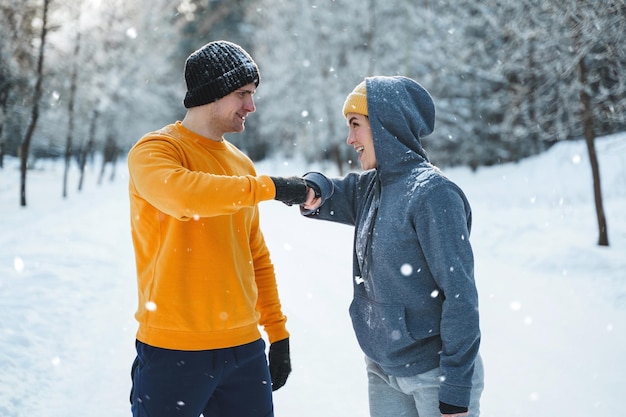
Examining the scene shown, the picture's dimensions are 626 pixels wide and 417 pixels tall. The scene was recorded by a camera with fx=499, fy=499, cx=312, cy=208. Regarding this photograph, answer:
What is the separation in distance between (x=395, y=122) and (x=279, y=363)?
145cm

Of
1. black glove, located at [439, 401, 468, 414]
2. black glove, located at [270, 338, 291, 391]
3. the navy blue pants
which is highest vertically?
black glove, located at [439, 401, 468, 414]

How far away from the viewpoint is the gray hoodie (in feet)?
7.00

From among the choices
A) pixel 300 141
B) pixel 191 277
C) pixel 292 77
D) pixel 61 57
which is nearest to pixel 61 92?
pixel 61 57

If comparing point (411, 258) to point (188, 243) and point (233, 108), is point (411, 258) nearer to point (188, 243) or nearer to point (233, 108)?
point (188, 243)

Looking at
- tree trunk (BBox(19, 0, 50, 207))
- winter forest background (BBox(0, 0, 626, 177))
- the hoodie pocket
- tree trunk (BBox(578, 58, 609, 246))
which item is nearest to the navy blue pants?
the hoodie pocket

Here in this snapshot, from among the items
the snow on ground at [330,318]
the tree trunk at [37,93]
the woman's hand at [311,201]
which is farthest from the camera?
the tree trunk at [37,93]

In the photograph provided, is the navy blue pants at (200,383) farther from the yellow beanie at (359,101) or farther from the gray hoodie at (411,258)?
the yellow beanie at (359,101)

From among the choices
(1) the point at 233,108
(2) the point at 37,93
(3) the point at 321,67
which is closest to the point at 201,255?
(1) the point at 233,108

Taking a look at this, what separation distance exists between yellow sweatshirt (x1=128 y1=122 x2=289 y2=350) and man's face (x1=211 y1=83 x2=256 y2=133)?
14cm

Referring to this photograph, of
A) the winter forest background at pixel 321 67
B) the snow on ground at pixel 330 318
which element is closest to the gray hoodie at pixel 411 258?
the snow on ground at pixel 330 318

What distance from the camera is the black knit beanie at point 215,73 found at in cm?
237

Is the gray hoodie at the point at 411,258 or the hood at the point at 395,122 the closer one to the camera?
the gray hoodie at the point at 411,258

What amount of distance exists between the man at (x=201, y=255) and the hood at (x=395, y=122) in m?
0.45

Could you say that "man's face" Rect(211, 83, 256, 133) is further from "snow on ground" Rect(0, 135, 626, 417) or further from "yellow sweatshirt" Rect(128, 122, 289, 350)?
"snow on ground" Rect(0, 135, 626, 417)
